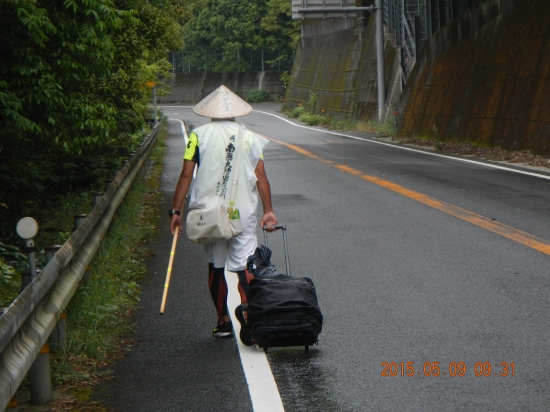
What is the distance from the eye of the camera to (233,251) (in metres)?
6.23

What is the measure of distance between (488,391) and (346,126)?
37105mm

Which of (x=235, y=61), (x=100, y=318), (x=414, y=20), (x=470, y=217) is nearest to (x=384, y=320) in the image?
(x=100, y=318)

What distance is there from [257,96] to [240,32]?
19.9ft

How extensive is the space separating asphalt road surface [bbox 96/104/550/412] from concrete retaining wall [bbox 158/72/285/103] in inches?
2740

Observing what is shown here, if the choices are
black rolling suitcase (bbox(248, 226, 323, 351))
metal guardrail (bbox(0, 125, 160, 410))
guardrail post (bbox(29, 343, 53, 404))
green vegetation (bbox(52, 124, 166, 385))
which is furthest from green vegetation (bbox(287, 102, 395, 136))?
guardrail post (bbox(29, 343, 53, 404))

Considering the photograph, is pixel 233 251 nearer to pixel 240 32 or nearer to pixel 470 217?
pixel 470 217

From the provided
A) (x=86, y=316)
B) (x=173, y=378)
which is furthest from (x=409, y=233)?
(x=173, y=378)

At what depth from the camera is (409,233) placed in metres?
10.4

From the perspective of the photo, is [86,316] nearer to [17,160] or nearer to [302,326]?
[302,326]

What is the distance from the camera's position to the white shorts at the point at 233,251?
621cm

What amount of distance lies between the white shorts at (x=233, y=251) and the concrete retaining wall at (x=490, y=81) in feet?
47.8

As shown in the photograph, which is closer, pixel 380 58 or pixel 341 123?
pixel 380 58

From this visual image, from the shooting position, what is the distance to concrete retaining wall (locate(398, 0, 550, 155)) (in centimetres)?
2080
